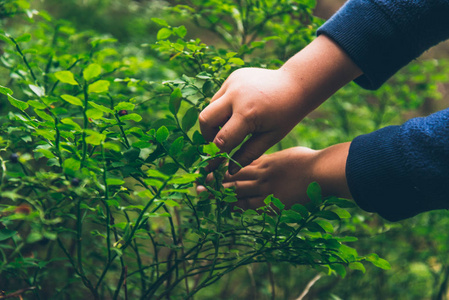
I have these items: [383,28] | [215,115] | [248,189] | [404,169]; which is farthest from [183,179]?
[383,28]

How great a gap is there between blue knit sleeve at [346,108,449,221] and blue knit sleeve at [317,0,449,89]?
6.5 inches

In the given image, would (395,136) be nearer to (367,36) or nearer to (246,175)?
(367,36)

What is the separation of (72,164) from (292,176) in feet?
1.60

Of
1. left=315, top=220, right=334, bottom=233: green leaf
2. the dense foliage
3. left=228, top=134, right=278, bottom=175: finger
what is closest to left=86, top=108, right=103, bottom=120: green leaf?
the dense foliage

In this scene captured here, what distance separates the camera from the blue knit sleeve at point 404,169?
2.26 feet

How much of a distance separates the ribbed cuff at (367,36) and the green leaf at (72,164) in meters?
0.57

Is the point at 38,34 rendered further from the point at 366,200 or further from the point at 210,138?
the point at 366,200

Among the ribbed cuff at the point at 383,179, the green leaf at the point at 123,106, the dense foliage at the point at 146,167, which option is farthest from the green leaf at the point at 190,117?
the ribbed cuff at the point at 383,179

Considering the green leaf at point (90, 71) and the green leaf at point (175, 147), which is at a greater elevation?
the green leaf at point (90, 71)

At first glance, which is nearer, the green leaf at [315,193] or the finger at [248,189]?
the green leaf at [315,193]

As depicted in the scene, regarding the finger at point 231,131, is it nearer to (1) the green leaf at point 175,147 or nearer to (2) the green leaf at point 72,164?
(1) the green leaf at point 175,147

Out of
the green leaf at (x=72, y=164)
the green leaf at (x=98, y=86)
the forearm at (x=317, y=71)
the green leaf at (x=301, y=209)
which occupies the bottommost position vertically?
the green leaf at (x=72, y=164)

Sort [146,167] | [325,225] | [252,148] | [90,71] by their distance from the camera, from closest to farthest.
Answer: [90,71] < [325,225] < [252,148] < [146,167]

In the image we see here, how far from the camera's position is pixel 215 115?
667 millimetres
